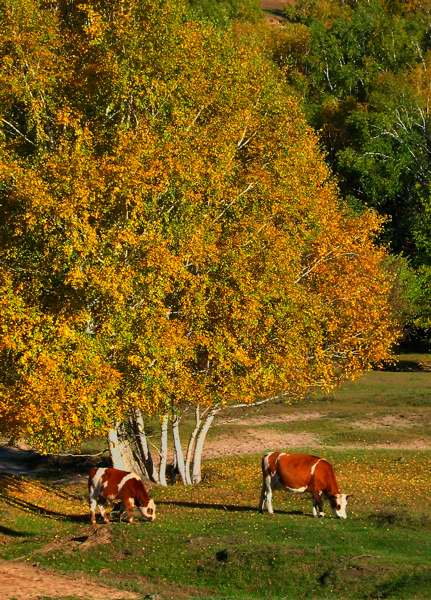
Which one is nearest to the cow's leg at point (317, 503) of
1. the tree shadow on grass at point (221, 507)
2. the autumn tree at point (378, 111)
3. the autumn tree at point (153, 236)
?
the tree shadow on grass at point (221, 507)

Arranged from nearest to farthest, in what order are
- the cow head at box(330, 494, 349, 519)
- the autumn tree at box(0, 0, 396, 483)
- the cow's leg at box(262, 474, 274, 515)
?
the cow head at box(330, 494, 349, 519) < the autumn tree at box(0, 0, 396, 483) < the cow's leg at box(262, 474, 274, 515)

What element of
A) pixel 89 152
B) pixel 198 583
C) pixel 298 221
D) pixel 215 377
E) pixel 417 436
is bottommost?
pixel 417 436

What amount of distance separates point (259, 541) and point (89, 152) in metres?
14.9

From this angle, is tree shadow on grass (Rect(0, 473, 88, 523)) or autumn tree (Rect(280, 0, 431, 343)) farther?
autumn tree (Rect(280, 0, 431, 343))

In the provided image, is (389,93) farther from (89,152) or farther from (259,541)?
(259,541)

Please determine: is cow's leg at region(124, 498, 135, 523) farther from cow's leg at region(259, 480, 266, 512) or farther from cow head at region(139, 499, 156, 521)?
cow's leg at region(259, 480, 266, 512)

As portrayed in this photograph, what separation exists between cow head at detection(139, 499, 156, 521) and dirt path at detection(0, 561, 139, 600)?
4.85 metres

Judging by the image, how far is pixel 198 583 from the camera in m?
27.8

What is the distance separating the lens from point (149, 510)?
111 ft

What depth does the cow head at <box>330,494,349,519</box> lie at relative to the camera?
110 ft

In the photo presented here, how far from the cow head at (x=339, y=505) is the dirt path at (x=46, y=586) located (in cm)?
887

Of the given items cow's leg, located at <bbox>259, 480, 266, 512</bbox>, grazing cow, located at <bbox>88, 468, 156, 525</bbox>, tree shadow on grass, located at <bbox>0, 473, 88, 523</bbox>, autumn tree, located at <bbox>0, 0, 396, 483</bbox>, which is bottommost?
tree shadow on grass, located at <bbox>0, 473, 88, 523</bbox>

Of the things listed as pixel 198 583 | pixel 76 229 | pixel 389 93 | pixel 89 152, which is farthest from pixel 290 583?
pixel 389 93

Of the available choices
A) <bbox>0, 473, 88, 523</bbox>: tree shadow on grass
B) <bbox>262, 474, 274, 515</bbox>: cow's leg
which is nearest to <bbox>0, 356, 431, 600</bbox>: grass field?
<bbox>0, 473, 88, 523</bbox>: tree shadow on grass
